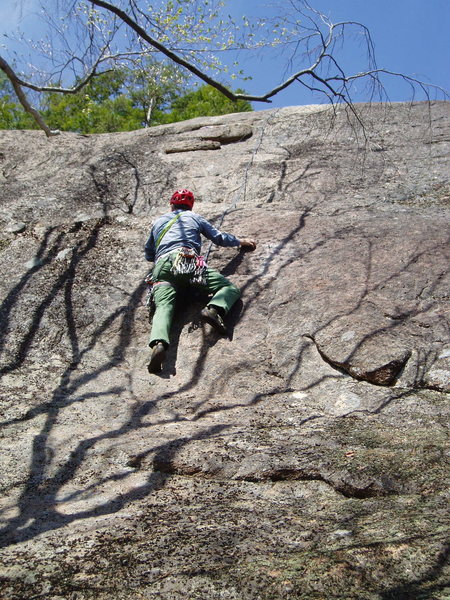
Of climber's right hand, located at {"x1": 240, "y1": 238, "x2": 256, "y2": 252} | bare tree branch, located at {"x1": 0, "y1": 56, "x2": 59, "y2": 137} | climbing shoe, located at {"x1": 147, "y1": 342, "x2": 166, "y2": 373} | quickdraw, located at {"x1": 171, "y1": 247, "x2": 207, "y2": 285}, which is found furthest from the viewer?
climber's right hand, located at {"x1": 240, "y1": 238, "x2": 256, "y2": 252}

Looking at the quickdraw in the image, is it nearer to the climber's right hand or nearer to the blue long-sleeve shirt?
the blue long-sleeve shirt

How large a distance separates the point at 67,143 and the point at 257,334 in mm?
4390

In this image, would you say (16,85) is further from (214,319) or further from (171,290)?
(214,319)

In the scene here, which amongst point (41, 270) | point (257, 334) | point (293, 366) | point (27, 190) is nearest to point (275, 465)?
point (293, 366)

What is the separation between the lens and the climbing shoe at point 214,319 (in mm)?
4441

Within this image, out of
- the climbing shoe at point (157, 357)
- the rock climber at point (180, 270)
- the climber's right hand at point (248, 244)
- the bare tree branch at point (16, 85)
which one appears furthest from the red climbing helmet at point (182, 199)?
the climbing shoe at point (157, 357)

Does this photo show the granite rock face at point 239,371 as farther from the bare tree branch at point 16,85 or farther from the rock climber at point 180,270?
the bare tree branch at point 16,85

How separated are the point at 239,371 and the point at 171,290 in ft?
3.24

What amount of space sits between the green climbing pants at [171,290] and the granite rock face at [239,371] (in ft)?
0.66

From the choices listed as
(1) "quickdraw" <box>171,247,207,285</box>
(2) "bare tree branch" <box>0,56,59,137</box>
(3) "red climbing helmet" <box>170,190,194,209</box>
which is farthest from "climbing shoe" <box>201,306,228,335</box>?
(2) "bare tree branch" <box>0,56,59,137</box>

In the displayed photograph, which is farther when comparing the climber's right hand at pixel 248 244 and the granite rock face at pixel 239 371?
the climber's right hand at pixel 248 244

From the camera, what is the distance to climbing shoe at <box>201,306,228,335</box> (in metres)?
4.44

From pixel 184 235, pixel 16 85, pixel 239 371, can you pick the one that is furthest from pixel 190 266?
pixel 16 85

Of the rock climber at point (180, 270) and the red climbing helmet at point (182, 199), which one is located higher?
the red climbing helmet at point (182, 199)
